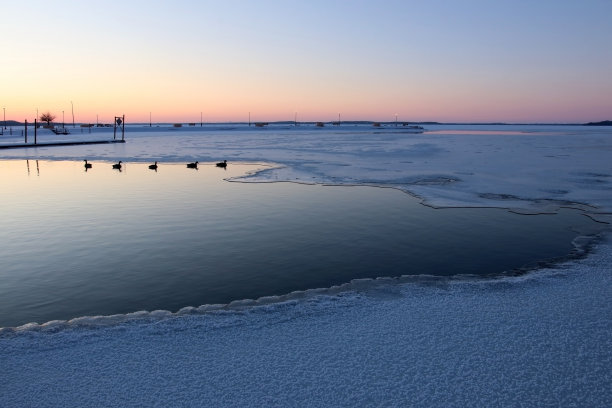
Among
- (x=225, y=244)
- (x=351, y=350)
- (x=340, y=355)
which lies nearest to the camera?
(x=340, y=355)

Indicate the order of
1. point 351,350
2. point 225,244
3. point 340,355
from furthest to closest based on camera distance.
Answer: point 225,244
point 351,350
point 340,355

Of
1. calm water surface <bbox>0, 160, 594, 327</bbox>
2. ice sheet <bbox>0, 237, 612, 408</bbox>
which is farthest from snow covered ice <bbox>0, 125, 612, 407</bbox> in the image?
calm water surface <bbox>0, 160, 594, 327</bbox>

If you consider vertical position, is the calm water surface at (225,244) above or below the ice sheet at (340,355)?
above

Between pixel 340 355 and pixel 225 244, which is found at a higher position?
pixel 225 244

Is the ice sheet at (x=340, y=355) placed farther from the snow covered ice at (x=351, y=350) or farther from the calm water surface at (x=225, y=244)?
the calm water surface at (x=225, y=244)

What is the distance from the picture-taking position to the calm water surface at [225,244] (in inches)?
300

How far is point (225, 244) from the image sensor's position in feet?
34.7

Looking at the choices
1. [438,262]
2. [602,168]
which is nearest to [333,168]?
[602,168]

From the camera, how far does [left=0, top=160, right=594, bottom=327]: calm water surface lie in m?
7.62

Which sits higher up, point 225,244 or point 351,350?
point 225,244

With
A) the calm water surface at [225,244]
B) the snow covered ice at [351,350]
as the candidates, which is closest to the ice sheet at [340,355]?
the snow covered ice at [351,350]

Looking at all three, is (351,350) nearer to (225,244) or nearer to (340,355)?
(340,355)

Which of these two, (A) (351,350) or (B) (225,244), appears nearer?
(A) (351,350)

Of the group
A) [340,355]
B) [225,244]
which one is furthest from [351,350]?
[225,244]
